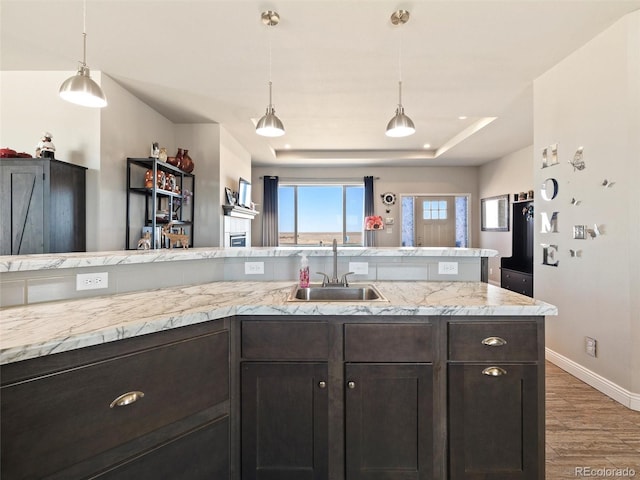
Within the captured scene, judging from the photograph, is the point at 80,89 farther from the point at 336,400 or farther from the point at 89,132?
the point at 336,400

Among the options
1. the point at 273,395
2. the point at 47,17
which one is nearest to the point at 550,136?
the point at 273,395

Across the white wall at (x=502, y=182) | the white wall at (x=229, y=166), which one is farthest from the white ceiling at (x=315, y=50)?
the white wall at (x=502, y=182)

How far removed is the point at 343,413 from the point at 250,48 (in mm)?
2838

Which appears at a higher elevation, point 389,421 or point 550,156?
point 550,156

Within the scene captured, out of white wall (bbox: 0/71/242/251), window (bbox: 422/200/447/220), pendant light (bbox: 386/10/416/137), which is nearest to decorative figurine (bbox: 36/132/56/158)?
white wall (bbox: 0/71/242/251)

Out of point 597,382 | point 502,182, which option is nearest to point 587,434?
point 597,382

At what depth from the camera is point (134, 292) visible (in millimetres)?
1584

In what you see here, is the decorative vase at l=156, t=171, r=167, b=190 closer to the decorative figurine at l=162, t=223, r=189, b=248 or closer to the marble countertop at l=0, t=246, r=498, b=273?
the decorative figurine at l=162, t=223, r=189, b=248

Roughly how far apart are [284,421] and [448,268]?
133 centimetres

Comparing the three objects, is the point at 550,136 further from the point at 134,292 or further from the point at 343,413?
the point at 134,292

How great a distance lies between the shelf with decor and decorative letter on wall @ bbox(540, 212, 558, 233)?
3.73 metres

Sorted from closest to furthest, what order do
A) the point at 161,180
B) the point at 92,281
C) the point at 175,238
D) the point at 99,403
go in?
1. the point at 99,403
2. the point at 92,281
3. the point at 175,238
4. the point at 161,180

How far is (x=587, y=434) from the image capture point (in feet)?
6.35

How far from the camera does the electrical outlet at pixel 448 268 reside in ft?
6.48
